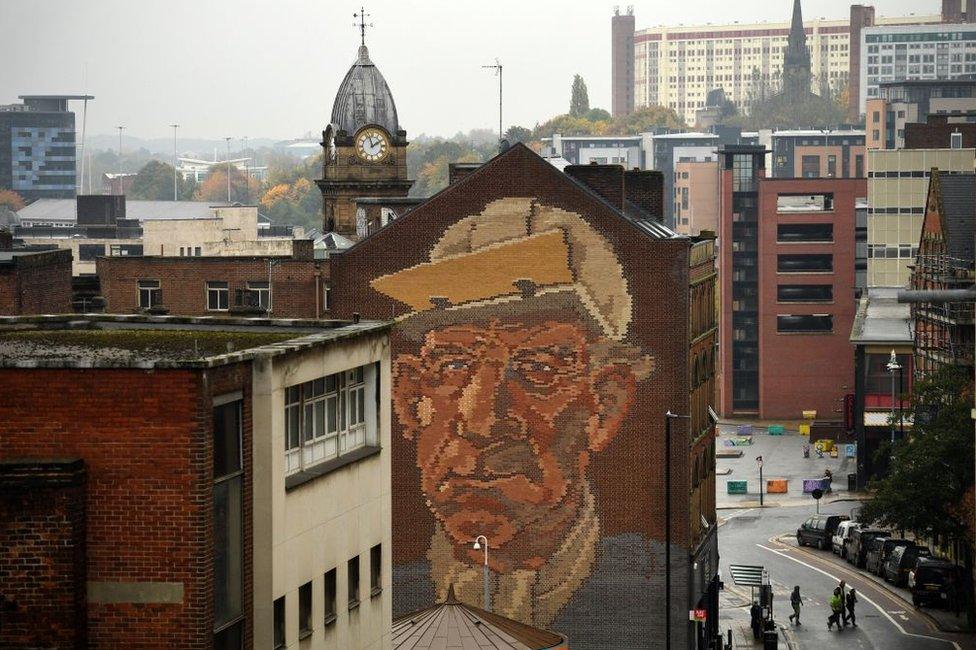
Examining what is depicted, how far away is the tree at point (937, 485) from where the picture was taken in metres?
83.1

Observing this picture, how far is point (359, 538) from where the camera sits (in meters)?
35.6

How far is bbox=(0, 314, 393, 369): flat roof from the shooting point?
27906 mm

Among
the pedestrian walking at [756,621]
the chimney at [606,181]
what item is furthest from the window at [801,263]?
the chimney at [606,181]

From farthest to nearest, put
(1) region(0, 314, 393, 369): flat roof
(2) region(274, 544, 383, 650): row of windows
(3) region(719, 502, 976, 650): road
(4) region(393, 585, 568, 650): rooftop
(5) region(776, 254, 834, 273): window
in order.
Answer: (5) region(776, 254, 834, 273): window
(3) region(719, 502, 976, 650): road
(4) region(393, 585, 568, 650): rooftop
(2) region(274, 544, 383, 650): row of windows
(1) region(0, 314, 393, 369): flat roof

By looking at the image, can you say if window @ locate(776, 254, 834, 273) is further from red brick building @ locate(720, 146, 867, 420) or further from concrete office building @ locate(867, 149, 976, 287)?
concrete office building @ locate(867, 149, 976, 287)

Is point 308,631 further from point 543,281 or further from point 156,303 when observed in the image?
point 156,303

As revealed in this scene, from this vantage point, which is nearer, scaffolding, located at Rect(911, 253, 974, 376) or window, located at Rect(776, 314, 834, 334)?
scaffolding, located at Rect(911, 253, 974, 376)

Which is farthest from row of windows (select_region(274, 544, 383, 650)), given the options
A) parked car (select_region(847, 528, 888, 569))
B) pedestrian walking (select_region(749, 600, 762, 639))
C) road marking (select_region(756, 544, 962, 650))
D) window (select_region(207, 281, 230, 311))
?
parked car (select_region(847, 528, 888, 569))

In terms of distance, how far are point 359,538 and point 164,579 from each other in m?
8.33

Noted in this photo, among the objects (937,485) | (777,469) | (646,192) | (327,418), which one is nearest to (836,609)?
(937,485)

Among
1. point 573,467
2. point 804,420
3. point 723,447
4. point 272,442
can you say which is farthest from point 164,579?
point 804,420

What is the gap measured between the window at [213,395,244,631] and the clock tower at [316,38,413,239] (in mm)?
83498

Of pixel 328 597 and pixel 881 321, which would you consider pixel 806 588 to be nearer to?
pixel 881 321

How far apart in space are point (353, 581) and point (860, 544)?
66.4 metres
